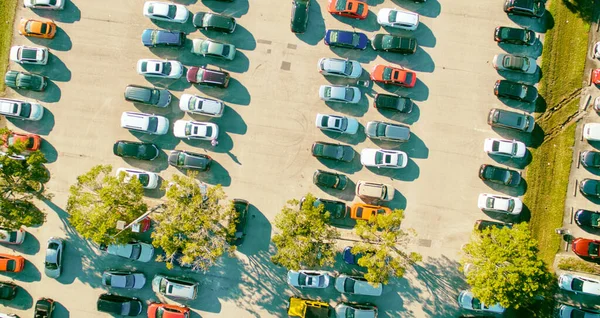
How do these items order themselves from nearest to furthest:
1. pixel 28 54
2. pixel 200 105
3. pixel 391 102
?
pixel 200 105, pixel 391 102, pixel 28 54

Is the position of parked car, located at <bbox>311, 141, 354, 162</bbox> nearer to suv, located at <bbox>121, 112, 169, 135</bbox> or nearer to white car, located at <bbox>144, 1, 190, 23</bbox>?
suv, located at <bbox>121, 112, 169, 135</bbox>

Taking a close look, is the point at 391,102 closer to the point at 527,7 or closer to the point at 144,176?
the point at 527,7

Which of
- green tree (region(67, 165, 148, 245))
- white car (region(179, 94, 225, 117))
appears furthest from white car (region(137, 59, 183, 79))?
green tree (region(67, 165, 148, 245))

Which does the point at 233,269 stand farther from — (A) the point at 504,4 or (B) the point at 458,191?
(A) the point at 504,4

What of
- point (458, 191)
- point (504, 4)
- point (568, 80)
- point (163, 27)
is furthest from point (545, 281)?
point (163, 27)

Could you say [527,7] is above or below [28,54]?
above

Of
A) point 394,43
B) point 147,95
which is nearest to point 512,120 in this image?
point 394,43
